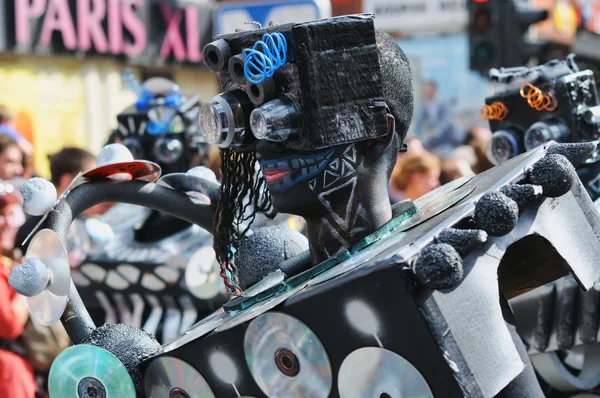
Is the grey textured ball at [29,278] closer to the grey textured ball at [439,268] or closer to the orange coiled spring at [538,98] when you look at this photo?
the grey textured ball at [439,268]

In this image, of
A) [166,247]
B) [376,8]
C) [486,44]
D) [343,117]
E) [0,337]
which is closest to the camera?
[343,117]

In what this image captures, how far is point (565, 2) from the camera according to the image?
54.2ft

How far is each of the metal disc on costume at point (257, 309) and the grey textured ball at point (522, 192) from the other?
0.41 metres

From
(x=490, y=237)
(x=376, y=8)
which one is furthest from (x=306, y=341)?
(x=376, y=8)

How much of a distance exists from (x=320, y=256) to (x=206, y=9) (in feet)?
44.8

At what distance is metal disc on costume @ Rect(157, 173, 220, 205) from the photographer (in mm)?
2426

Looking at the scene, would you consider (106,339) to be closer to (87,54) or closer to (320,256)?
(320,256)

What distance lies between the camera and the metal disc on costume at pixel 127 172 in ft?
7.40

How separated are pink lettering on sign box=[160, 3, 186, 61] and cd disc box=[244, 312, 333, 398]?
12.9m

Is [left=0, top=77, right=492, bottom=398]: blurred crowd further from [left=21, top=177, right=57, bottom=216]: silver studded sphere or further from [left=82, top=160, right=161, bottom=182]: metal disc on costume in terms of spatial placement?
[left=82, top=160, right=161, bottom=182]: metal disc on costume

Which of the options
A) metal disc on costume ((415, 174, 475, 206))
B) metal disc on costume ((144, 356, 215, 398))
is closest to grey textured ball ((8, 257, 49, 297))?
metal disc on costume ((144, 356, 215, 398))

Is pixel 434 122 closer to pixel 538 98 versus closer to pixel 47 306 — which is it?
pixel 538 98

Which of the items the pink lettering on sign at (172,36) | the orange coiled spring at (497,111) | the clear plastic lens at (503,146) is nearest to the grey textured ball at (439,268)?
the clear plastic lens at (503,146)

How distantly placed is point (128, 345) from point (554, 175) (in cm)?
95
